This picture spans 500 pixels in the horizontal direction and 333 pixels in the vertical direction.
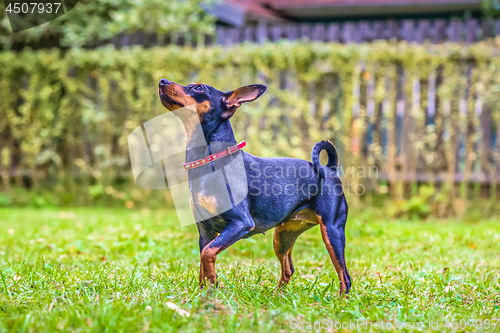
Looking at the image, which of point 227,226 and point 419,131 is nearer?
point 227,226

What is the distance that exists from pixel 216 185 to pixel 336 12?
9.93m

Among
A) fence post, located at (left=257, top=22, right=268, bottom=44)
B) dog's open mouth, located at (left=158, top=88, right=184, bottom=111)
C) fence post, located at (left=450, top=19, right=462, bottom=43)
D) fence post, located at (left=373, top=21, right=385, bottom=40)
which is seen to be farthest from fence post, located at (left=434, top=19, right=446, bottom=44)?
dog's open mouth, located at (left=158, top=88, right=184, bottom=111)

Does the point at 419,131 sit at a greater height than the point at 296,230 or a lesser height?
greater

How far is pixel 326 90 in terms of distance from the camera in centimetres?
711

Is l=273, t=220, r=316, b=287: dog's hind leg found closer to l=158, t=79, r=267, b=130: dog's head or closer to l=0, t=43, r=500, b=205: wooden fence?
l=158, t=79, r=267, b=130: dog's head

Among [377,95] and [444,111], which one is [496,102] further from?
[377,95]

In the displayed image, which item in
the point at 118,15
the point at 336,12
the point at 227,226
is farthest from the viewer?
the point at 336,12

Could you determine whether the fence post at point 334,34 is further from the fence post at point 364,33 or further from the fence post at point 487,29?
the fence post at point 487,29

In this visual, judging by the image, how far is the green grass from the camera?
7.16 feet

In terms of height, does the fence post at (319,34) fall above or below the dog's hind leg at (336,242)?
above

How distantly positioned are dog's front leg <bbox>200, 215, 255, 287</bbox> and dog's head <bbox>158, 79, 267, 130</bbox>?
0.57 meters

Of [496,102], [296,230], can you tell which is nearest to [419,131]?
[496,102]

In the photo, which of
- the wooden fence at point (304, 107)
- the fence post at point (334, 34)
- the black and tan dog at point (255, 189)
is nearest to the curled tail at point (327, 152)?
the black and tan dog at point (255, 189)

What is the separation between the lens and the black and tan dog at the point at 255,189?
2475mm
